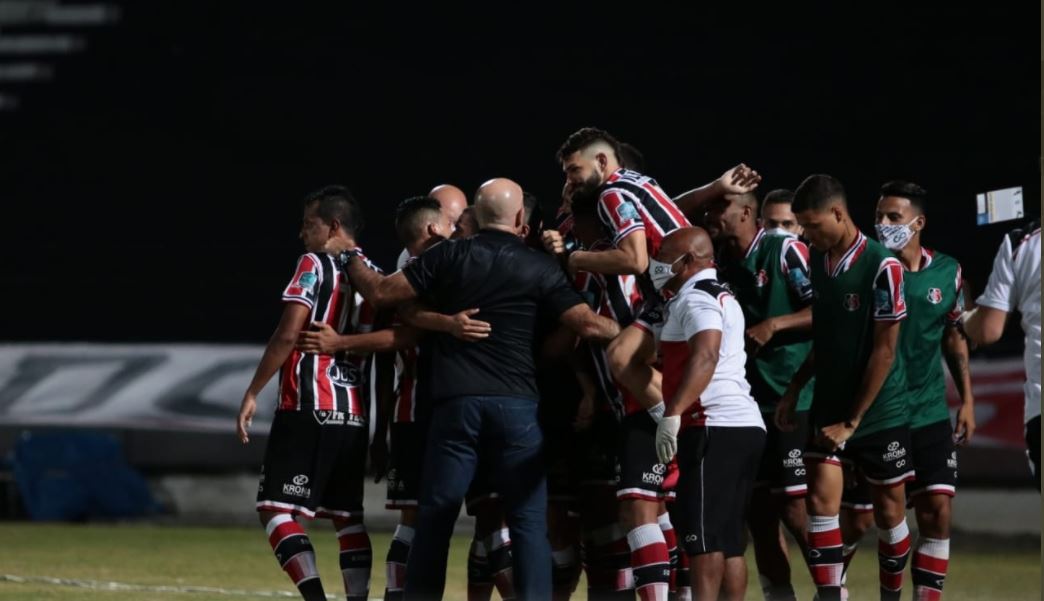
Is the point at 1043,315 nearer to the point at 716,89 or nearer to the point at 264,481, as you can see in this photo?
the point at 264,481

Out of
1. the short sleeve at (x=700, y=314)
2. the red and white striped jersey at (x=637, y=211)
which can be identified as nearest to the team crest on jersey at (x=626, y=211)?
the red and white striped jersey at (x=637, y=211)

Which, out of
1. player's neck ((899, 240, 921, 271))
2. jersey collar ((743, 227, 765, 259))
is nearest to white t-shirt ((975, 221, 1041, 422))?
player's neck ((899, 240, 921, 271))

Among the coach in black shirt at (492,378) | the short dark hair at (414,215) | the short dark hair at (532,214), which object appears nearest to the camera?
the coach in black shirt at (492,378)

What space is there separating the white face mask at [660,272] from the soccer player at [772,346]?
48.9 inches

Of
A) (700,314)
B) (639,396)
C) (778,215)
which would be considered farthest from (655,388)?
(778,215)

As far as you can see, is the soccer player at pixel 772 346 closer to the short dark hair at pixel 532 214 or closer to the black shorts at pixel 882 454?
the black shorts at pixel 882 454

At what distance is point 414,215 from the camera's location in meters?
7.03

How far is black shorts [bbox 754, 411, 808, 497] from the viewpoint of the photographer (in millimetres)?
7379

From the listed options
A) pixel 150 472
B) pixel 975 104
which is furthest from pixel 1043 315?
pixel 150 472

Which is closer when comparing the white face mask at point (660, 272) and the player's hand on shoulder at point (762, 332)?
the white face mask at point (660, 272)

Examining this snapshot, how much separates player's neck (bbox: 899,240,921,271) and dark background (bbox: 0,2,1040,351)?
636cm

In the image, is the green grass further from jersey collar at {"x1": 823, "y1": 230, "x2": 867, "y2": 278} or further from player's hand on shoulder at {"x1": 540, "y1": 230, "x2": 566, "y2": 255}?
player's hand on shoulder at {"x1": 540, "y1": 230, "x2": 566, "y2": 255}

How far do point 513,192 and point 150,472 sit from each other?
342 inches

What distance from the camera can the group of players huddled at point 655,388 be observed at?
627cm
